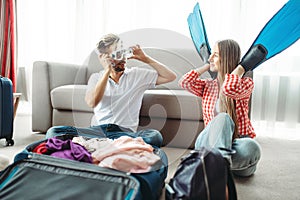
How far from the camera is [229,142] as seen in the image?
101cm

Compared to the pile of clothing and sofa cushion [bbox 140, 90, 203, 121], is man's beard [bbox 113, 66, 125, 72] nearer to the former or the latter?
the pile of clothing

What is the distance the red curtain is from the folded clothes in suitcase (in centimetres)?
230

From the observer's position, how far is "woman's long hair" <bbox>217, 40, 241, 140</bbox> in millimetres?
1165

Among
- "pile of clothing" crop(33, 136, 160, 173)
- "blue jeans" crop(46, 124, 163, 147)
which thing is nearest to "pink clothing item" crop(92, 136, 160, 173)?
"pile of clothing" crop(33, 136, 160, 173)

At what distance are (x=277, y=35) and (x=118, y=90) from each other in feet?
2.09

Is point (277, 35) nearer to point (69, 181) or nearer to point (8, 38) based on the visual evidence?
point (69, 181)

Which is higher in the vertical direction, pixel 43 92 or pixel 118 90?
pixel 118 90

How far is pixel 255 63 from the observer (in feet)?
3.74

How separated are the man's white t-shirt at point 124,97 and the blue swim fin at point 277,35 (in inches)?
15.5

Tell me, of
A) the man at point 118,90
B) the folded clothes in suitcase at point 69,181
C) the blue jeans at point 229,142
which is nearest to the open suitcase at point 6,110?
the man at point 118,90

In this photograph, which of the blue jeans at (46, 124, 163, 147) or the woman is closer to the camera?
the woman

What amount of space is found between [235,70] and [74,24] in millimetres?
2073

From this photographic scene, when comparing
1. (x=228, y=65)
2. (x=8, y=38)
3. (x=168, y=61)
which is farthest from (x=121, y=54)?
(x=8, y=38)

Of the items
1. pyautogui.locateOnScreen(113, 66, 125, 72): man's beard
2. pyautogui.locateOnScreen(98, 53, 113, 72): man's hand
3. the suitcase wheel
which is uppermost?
pyautogui.locateOnScreen(98, 53, 113, 72): man's hand
